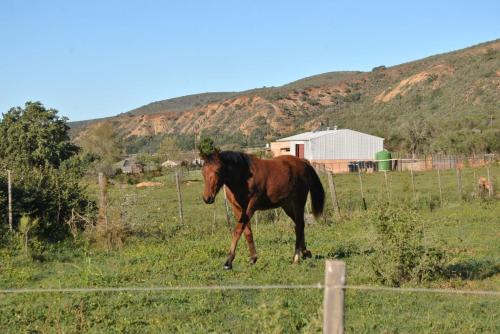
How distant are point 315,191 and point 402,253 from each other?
11.6 ft

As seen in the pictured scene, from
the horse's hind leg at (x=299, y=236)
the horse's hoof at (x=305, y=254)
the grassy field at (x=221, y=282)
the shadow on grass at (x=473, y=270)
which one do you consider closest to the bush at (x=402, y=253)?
the grassy field at (x=221, y=282)

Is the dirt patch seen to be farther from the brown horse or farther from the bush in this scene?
the bush

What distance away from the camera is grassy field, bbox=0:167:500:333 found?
6.67 meters

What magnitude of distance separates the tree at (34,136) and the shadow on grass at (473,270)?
41.9 m

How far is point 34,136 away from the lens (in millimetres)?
48938

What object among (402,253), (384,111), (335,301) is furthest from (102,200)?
(384,111)

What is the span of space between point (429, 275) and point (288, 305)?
2597 millimetres

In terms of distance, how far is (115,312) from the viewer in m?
7.23

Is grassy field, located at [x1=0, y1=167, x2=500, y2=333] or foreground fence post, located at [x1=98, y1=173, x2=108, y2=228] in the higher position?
foreground fence post, located at [x1=98, y1=173, x2=108, y2=228]

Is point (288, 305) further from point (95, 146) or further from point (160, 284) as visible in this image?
point (95, 146)

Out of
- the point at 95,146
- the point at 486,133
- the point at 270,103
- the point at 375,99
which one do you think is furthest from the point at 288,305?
the point at 270,103

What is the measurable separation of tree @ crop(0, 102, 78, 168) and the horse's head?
40.3 metres

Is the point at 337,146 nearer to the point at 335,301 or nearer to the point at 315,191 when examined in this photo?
the point at 315,191

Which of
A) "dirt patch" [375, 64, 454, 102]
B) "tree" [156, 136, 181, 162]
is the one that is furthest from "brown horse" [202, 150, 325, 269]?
"dirt patch" [375, 64, 454, 102]
